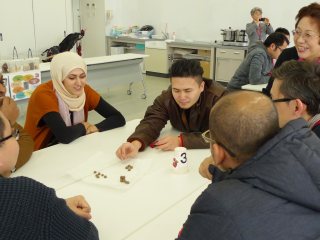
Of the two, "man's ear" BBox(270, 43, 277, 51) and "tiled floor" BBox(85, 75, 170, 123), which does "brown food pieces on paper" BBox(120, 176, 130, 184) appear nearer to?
"man's ear" BBox(270, 43, 277, 51)

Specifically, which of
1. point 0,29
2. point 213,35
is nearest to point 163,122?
point 0,29

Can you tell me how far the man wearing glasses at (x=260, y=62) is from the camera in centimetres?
402

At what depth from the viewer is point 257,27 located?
253 inches

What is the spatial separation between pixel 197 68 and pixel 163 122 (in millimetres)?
439

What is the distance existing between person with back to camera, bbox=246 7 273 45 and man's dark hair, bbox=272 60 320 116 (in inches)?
195

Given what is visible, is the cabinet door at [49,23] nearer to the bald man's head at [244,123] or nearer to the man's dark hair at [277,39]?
the man's dark hair at [277,39]

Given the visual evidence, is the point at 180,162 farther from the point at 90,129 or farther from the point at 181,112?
the point at 90,129

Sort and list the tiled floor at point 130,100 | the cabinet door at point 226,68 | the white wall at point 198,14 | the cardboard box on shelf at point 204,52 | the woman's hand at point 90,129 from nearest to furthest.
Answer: the woman's hand at point 90,129 < the tiled floor at point 130,100 < the white wall at point 198,14 < the cabinet door at point 226,68 < the cardboard box on shelf at point 204,52

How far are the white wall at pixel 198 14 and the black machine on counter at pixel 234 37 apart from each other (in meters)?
0.46

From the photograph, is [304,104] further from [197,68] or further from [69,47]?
[69,47]

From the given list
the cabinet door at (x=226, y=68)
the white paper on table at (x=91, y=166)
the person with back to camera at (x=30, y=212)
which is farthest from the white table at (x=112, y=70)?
the person with back to camera at (x=30, y=212)

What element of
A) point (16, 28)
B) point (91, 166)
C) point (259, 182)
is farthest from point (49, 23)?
point (259, 182)

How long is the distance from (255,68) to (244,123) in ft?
10.5

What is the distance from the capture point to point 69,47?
21.2ft
